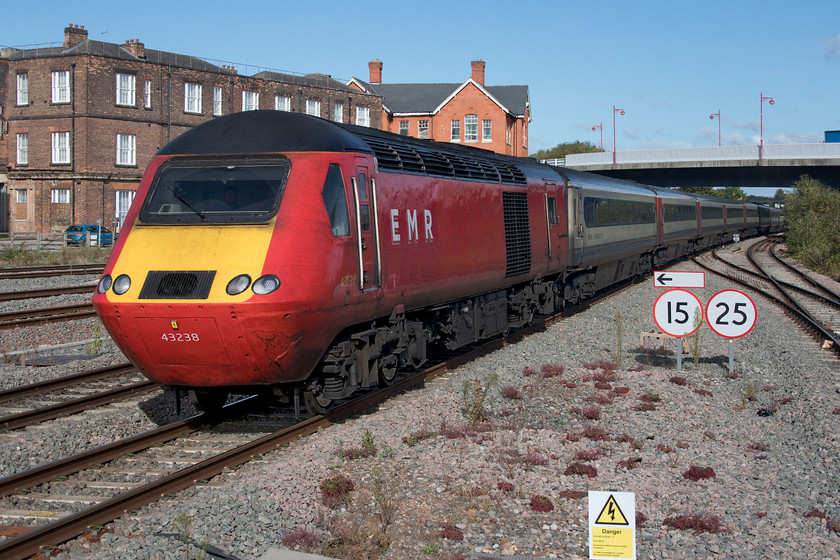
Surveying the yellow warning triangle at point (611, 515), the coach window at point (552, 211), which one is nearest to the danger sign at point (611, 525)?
the yellow warning triangle at point (611, 515)

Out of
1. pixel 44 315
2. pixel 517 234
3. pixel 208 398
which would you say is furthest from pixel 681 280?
pixel 44 315

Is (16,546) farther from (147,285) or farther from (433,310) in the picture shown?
(433,310)

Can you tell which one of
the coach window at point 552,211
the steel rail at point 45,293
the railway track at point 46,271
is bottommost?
the steel rail at point 45,293

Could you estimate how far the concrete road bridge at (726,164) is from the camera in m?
56.4

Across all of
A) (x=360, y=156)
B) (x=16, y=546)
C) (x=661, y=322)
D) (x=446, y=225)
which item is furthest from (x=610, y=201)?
(x=16, y=546)

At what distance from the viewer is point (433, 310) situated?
464 inches

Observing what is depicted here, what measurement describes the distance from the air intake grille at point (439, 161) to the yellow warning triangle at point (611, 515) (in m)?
5.92

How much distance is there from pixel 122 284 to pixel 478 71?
5825 cm

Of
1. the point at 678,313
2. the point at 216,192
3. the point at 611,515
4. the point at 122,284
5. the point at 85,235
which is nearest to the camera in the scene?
the point at 611,515

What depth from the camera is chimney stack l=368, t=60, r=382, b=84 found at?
66125mm

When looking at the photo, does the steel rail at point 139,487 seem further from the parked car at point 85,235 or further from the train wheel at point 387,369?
the parked car at point 85,235

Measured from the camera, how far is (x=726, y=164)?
58438 millimetres

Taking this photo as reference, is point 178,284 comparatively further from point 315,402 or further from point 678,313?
point 678,313

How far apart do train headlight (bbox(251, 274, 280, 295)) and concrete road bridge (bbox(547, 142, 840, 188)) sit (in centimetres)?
5558
